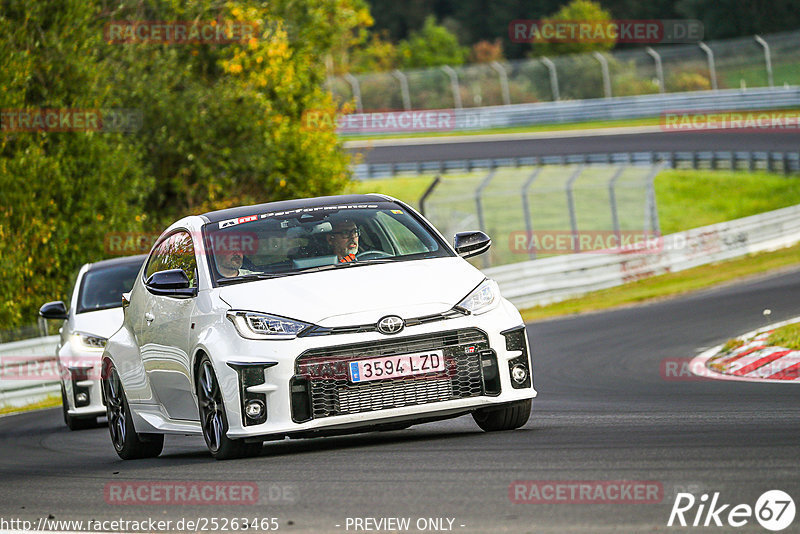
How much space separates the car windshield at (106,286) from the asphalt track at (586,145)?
89.8ft

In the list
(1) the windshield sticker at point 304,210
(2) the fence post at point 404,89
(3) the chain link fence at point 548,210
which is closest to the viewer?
(1) the windshield sticker at point 304,210

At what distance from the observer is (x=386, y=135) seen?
189ft

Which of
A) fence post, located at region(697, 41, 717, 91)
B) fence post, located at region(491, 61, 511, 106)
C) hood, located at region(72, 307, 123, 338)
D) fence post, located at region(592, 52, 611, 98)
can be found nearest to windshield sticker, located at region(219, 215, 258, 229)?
hood, located at region(72, 307, 123, 338)

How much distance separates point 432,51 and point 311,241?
245 feet

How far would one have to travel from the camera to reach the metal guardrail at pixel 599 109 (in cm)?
4603

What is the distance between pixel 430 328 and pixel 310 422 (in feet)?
2.81

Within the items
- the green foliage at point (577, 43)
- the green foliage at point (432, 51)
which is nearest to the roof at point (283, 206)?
the green foliage at point (577, 43)

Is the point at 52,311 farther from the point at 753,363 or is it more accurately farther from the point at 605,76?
the point at 605,76

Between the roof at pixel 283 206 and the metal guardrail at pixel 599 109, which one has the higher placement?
the roof at pixel 283 206

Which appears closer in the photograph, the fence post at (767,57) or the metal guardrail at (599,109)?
the fence post at (767,57)

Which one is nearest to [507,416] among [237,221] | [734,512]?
[237,221]

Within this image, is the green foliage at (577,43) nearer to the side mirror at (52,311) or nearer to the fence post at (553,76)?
the fence post at (553,76)

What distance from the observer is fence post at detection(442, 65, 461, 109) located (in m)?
52.8

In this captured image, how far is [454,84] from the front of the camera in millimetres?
53312
